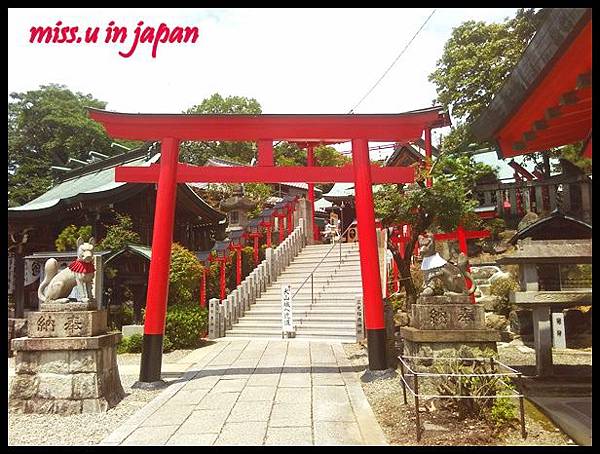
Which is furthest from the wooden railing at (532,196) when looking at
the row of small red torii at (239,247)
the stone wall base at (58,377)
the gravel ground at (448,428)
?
the stone wall base at (58,377)

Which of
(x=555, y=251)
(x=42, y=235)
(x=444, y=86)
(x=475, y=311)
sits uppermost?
(x=444, y=86)

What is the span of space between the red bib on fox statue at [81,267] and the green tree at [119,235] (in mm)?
8872

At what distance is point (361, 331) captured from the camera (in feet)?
42.8

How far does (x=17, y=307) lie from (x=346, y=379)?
13.9 metres

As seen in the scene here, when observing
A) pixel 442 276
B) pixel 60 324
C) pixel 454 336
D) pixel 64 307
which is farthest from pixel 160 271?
pixel 454 336

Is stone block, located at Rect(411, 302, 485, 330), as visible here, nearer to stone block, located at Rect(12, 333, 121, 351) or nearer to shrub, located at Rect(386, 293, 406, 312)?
stone block, located at Rect(12, 333, 121, 351)

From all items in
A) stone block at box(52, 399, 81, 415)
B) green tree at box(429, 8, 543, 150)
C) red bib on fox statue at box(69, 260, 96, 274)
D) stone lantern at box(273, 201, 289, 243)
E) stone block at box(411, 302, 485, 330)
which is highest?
green tree at box(429, 8, 543, 150)

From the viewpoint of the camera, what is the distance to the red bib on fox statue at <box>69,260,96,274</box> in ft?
23.2

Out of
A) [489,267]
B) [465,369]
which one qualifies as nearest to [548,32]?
[465,369]

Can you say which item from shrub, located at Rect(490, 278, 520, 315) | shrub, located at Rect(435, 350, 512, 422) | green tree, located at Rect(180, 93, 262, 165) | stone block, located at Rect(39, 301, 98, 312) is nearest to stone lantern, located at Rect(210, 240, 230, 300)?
shrub, located at Rect(490, 278, 520, 315)

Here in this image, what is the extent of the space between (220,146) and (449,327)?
128 ft

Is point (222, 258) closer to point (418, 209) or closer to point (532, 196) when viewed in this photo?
point (418, 209)

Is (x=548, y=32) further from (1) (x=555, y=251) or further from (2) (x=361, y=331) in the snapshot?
(2) (x=361, y=331)

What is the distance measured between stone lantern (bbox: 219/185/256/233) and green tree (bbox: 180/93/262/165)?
1650cm
